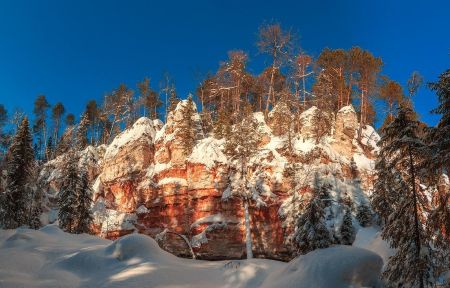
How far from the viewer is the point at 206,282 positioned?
13.4m

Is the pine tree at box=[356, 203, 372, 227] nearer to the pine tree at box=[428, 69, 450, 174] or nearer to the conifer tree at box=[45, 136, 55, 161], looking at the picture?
the pine tree at box=[428, 69, 450, 174]

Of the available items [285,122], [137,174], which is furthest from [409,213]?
[137,174]

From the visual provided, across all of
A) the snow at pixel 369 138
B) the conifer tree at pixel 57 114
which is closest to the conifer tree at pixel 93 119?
the conifer tree at pixel 57 114

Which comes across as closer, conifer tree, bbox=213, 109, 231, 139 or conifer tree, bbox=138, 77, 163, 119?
conifer tree, bbox=213, 109, 231, 139

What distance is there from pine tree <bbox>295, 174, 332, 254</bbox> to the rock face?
1176 cm

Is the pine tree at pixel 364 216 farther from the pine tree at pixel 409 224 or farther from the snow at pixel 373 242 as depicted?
the pine tree at pixel 409 224

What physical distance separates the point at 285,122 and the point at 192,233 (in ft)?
57.7

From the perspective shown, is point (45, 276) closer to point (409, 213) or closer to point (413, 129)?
point (409, 213)

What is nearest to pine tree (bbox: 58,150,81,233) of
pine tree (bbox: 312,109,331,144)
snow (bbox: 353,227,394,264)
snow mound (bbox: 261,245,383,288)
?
snow (bbox: 353,227,394,264)

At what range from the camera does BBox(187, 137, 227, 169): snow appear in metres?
42.3

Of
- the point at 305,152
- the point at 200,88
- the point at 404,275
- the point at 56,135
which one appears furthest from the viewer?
the point at 56,135

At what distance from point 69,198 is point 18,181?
16.2 feet

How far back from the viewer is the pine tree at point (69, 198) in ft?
121

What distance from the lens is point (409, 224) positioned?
15234 mm
